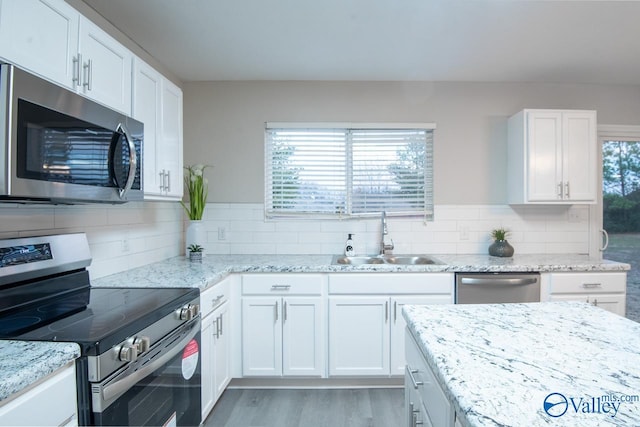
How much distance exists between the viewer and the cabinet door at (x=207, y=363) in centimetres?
182

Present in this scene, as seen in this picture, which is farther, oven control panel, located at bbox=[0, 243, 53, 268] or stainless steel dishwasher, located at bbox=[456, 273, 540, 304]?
stainless steel dishwasher, located at bbox=[456, 273, 540, 304]

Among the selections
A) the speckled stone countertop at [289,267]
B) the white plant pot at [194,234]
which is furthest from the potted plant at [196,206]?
the speckled stone countertop at [289,267]

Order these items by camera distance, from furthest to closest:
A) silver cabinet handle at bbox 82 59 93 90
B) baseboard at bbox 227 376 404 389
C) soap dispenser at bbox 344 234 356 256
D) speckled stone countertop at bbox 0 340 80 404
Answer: soap dispenser at bbox 344 234 356 256
baseboard at bbox 227 376 404 389
silver cabinet handle at bbox 82 59 93 90
speckled stone countertop at bbox 0 340 80 404

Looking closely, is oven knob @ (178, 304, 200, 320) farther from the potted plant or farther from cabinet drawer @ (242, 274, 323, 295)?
the potted plant

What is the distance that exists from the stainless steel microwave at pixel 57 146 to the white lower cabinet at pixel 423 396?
4.43 ft

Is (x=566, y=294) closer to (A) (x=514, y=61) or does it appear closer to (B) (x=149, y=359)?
(A) (x=514, y=61)

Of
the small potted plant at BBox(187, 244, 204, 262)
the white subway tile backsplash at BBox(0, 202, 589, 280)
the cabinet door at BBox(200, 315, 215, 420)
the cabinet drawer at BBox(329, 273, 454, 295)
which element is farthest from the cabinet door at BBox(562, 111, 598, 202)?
the small potted plant at BBox(187, 244, 204, 262)

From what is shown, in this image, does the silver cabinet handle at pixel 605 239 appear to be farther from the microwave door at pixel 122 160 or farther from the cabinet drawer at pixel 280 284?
the microwave door at pixel 122 160

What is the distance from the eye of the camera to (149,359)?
1249 mm

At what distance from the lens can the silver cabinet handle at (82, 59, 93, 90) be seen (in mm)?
1373

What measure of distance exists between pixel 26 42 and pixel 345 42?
1.73 m

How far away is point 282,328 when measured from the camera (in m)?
2.29

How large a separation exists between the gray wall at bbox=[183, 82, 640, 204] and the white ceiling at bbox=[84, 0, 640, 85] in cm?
12

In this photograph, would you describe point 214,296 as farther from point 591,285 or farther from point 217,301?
point 591,285
